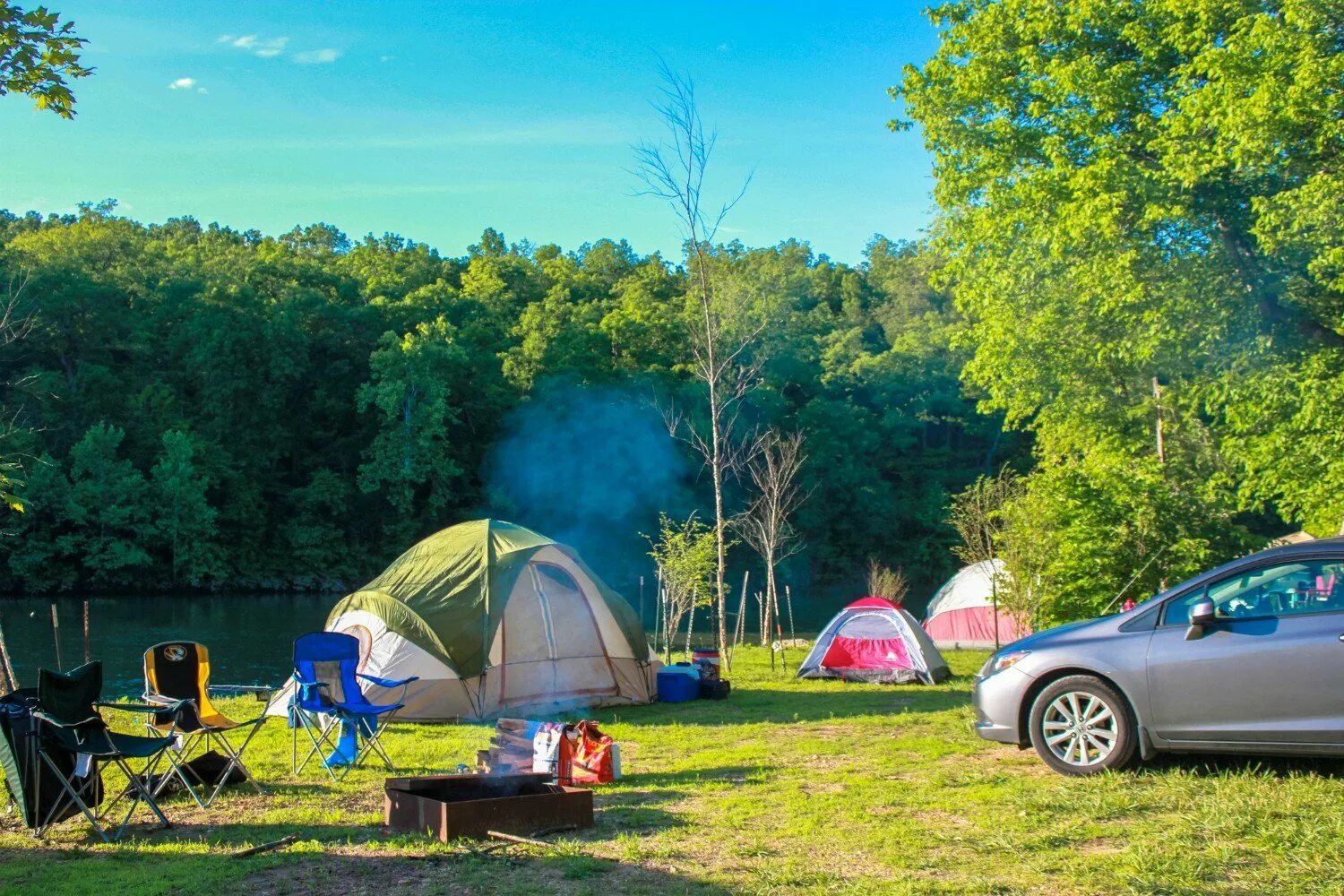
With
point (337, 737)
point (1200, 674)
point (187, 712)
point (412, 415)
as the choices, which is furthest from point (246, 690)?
point (412, 415)

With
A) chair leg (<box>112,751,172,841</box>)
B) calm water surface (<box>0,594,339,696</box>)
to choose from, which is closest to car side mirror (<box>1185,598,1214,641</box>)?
chair leg (<box>112,751,172,841</box>)

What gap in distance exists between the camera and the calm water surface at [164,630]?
784 inches

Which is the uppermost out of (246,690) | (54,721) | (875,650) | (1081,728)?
(54,721)

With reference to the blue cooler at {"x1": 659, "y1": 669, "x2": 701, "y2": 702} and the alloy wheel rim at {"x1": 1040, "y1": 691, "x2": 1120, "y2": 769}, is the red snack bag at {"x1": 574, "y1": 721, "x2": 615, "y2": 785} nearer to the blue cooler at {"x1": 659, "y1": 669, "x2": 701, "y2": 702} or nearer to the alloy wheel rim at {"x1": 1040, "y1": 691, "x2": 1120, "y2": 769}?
the alloy wheel rim at {"x1": 1040, "y1": 691, "x2": 1120, "y2": 769}

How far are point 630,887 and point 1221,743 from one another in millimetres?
3473

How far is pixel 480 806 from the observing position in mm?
5523

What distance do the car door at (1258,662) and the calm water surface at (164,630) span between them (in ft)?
47.1

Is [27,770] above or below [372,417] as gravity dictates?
below

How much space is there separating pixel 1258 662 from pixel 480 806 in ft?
13.7

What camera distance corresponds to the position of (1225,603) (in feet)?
20.6

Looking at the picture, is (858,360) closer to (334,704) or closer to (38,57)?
(334,704)

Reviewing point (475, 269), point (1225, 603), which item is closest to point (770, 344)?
point (475, 269)

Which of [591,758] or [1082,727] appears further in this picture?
[591,758]

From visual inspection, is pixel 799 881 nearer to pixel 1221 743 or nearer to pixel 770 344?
pixel 1221 743
